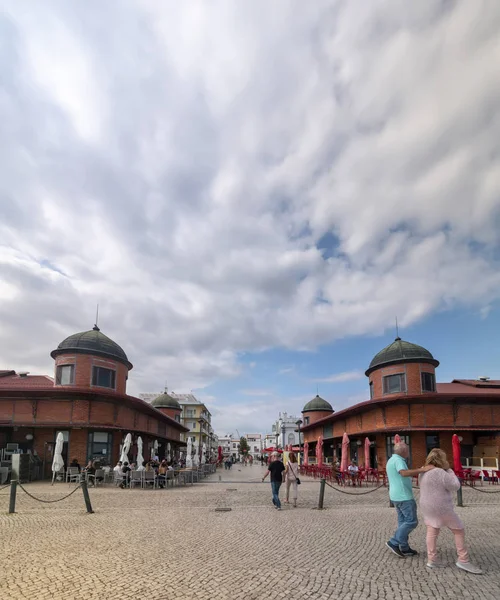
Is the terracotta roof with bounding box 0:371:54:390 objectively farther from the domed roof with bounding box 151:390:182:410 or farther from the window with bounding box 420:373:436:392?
the domed roof with bounding box 151:390:182:410

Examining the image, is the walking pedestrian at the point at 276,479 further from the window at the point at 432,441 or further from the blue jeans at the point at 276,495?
the window at the point at 432,441

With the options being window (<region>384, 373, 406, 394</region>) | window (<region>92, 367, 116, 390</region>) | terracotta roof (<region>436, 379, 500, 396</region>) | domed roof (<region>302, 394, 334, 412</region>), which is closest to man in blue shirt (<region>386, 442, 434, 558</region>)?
window (<region>384, 373, 406, 394</region>)

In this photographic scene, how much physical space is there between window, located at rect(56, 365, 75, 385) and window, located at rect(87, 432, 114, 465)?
366 cm

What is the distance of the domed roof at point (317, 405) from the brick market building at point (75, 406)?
118 feet

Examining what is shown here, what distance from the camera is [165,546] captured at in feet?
28.9

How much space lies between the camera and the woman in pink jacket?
7.24 m

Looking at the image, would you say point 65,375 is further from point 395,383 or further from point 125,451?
point 395,383

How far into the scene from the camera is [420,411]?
29.5 metres

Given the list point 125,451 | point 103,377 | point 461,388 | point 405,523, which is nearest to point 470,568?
point 405,523

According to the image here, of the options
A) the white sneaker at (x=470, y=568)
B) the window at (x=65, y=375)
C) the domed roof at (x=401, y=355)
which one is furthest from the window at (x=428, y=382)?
the white sneaker at (x=470, y=568)

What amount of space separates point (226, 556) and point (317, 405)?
5780 centimetres

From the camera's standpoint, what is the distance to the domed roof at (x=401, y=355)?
106 ft

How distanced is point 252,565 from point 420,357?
27078 mm

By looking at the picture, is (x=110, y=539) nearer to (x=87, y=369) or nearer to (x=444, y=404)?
(x=87, y=369)
